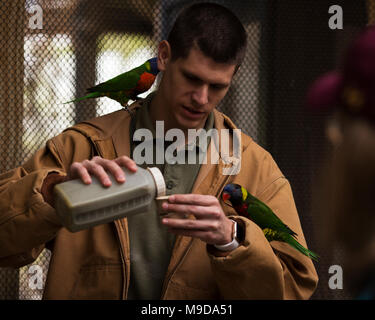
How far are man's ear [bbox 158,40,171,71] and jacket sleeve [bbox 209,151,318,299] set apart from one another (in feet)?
1.71

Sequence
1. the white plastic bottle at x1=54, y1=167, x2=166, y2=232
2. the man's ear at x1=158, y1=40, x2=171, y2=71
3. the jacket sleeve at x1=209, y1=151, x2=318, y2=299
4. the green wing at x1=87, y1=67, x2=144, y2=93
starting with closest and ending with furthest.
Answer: the white plastic bottle at x1=54, y1=167, x2=166, y2=232 < the jacket sleeve at x1=209, y1=151, x2=318, y2=299 < the man's ear at x1=158, y1=40, x2=171, y2=71 < the green wing at x1=87, y1=67, x2=144, y2=93

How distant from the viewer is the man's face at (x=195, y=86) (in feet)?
4.53

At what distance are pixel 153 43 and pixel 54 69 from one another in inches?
14.3

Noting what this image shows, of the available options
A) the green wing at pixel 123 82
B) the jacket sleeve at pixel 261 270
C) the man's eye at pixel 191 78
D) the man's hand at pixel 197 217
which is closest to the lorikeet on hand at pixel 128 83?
the green wing at pixel 123 82

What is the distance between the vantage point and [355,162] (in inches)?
21.1

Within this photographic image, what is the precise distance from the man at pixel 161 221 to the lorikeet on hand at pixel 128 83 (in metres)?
0.17

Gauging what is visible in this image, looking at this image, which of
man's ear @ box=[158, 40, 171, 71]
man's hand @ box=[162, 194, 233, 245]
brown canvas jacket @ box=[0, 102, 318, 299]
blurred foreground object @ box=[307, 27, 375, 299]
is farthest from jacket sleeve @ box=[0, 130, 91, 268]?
blurred foreground object @ box=[307, 27, 375, 299]

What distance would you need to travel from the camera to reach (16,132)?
1.82m

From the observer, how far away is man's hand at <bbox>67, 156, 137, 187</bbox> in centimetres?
97

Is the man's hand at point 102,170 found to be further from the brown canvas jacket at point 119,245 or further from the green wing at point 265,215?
the green wing at point 265,215

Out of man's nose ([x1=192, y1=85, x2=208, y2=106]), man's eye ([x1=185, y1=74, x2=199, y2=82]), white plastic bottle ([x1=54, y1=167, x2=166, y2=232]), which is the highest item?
man's eye ([x1=185, y1=74, x2=199, y2=82])

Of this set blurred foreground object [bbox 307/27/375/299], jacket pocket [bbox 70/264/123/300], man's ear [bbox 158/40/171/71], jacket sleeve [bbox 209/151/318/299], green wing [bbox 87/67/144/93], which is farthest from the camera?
green wing [bbox 87/67/144/93]

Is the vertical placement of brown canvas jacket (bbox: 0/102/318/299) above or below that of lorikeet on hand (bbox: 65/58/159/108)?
below

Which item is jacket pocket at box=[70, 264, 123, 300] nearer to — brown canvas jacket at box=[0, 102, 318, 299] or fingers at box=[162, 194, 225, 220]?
brown canvas jacket at box=[0, 102, 318, 299]
